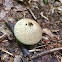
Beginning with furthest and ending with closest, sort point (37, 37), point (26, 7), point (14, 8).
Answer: point (26, 7), point (14, 8), point (37, 37)

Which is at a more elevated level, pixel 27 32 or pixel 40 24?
pixel 27 32

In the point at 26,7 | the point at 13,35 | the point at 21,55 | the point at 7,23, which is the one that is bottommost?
the point at 21,55

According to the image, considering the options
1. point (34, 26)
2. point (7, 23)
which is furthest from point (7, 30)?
point (34, 26)

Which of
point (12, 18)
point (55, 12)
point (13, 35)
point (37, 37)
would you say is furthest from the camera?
point (55, 12)

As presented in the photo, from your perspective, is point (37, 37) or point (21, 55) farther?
point (37, 37)

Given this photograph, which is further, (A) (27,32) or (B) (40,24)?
(B) (40,24)

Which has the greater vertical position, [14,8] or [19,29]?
[14,8]

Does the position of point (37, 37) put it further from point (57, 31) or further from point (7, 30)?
point (57, 31)
